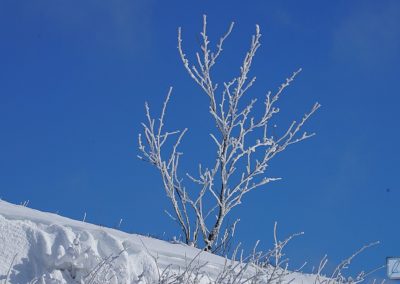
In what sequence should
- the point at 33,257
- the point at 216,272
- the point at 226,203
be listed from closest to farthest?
the point at 33,257 < the point at 216,272 < the point at 226,203

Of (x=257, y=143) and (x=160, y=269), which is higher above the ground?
(x=257, y=143)

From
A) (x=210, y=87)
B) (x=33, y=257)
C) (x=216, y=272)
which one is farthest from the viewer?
(x=210, y=87)

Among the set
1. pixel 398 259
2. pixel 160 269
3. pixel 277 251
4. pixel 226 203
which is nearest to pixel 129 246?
pixel 160 269

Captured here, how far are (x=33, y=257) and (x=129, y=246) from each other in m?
0.67

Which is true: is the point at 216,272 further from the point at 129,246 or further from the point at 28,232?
the point at 28,232

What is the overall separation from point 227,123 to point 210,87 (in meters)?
0.69

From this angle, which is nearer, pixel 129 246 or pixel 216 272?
pixel 129 246

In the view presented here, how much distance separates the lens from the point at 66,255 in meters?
4.62

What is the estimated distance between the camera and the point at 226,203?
9.39 metres

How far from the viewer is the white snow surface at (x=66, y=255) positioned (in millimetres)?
4543

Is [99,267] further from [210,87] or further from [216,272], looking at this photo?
[210,87]

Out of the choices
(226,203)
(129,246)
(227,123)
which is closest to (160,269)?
(129,246)

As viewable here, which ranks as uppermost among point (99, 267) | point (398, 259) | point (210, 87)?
point (210, 87)

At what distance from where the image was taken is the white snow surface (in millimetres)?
4543
